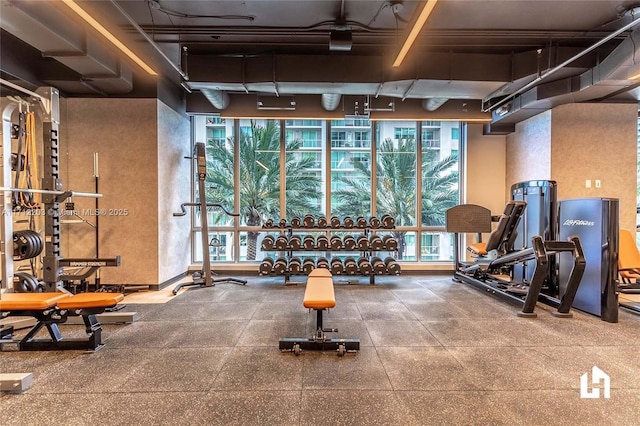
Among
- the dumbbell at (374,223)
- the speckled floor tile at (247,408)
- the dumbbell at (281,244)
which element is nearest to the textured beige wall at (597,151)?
the dumbbell at (374,223)

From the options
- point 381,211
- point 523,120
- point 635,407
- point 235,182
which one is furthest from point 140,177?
point 523,120

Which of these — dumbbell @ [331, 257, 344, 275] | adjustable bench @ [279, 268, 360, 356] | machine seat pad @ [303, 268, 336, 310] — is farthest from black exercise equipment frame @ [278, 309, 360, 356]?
dumbbell @ [331, 257, 344, 275]

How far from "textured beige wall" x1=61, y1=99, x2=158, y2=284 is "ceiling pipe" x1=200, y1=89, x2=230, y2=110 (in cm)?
92

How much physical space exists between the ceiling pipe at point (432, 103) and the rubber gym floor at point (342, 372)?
359cm

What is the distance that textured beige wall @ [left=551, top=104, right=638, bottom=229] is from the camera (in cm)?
543

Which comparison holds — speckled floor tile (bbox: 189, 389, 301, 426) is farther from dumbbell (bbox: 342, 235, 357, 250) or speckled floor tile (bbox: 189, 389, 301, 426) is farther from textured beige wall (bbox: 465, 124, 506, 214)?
textured beige wall (bbox: 465, 124, 506, 214)

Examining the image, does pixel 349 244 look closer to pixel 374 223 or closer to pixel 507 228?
pixel 374 223

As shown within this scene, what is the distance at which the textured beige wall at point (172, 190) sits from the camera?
5.39 m

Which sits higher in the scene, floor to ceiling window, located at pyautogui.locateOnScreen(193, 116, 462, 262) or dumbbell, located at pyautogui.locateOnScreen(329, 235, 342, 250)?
floor to ceiling window, located at pyautogui.locateOnScreen(193, 116, 462, 262)

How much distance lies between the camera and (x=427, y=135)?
22.6 ft

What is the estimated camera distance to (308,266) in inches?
225

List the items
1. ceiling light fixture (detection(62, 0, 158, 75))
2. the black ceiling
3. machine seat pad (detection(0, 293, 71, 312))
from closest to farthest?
1. ceiling light fixture (detection(62, 0, 158, 75))
2. machine seat pad (detection(0, 293, 71, 312))
3. the black ceiling

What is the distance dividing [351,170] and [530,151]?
11.6 ft

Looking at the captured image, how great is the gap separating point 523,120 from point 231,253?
21.9ft
